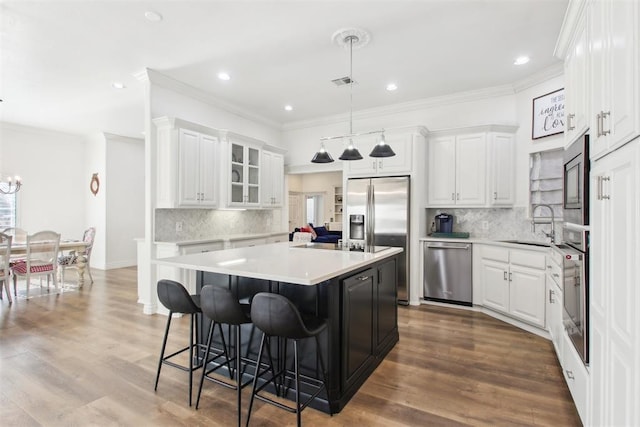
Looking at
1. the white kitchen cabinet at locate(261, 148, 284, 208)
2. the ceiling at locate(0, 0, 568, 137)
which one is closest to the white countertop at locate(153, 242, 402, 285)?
the ceiling at locate(0, 0, 568, 137)

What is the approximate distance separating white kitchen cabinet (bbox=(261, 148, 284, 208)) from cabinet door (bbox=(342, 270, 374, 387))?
3.35 m

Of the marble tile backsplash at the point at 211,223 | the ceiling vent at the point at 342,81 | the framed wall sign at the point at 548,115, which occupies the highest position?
the ceiling vent at the point at 342,81

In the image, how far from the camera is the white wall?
663 cm

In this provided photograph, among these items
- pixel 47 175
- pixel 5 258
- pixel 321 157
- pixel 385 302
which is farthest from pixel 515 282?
pixel 47 175

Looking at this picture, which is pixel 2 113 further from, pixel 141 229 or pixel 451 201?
pixel 451 201

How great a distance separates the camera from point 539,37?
3.29 m

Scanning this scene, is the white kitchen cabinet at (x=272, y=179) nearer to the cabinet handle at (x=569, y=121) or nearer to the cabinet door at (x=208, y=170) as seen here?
the cabinet door at (x=208, y=170)

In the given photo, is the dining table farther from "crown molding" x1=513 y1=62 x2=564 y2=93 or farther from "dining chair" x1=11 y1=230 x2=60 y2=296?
"crown molding" x1=513 y1=62 x2=564 y2=93

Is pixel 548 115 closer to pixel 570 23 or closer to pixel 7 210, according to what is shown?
pixel 570 23

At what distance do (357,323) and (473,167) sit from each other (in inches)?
122

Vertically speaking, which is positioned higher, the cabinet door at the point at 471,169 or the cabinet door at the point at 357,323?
the cabinet door at the point at 471,169

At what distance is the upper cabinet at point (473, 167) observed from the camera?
14.5 feet

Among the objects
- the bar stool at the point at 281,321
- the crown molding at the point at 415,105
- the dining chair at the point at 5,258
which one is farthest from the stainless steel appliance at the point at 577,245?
the dining chair at the point at 5,258

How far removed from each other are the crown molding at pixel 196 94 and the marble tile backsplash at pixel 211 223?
1636 mm
